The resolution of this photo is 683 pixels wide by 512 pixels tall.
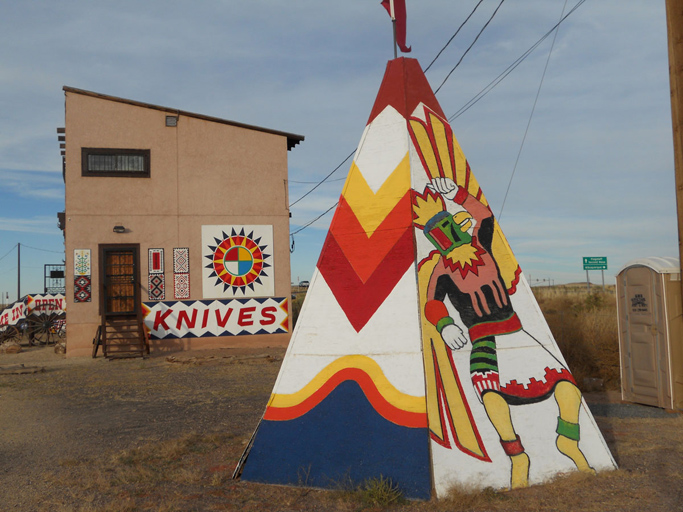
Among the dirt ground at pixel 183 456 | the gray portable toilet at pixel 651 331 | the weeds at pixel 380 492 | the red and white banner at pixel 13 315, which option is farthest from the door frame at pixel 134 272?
the weeds at pixel 380 492

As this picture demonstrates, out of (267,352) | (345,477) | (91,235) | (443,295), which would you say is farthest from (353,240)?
(91,235)

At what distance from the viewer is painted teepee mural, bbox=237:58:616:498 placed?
4.62 meters

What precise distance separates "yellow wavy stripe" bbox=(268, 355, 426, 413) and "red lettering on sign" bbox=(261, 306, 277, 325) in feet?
38.5

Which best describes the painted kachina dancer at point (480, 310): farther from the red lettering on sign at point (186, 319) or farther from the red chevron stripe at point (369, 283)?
the red lettering on sign at point (186, 319)

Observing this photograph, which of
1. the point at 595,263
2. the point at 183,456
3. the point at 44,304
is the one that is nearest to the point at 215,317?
the point at 183,456

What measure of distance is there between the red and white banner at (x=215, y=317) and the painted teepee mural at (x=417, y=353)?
11.5 metres

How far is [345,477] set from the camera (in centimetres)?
460

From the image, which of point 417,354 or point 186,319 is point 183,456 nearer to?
point 417,354

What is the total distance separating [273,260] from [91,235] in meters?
5.29

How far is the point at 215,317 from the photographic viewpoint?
16.4 metres

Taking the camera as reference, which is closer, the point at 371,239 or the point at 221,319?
the point at 371,239

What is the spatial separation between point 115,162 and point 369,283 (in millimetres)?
13333

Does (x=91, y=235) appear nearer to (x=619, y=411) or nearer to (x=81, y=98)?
(x=81, y=98)

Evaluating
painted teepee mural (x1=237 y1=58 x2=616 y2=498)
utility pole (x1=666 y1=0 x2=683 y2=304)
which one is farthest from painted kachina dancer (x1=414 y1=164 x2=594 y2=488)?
utility pole (x1=666 y1=0 x2=683 y2=304)
